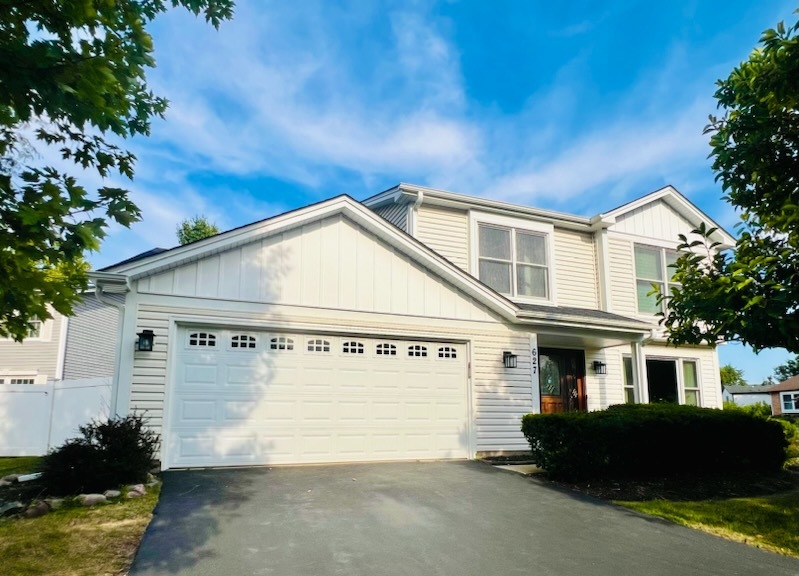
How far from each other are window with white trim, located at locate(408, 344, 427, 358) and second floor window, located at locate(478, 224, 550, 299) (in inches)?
122

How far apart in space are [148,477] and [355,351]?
3990 mm

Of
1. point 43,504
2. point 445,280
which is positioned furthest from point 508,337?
point 43,504

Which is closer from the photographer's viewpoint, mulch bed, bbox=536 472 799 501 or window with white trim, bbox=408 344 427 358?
mulch bed, bbox=536 472 799 501

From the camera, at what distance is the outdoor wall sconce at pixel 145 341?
27.2 ft

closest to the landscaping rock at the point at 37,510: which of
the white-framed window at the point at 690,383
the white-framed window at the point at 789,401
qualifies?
the white-framed window at the point at 690,383

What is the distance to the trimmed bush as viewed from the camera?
8.60 metres

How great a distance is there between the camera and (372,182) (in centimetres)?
2461

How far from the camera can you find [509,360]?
Answer: 11.0 m

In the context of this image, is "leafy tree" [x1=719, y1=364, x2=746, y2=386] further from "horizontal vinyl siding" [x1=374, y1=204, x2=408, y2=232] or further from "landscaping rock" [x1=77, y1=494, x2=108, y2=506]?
"landscaping rock" [x1=77, y1=494, x2=108, y2=506]

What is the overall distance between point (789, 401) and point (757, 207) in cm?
4691

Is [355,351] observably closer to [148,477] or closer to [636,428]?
[148,477]

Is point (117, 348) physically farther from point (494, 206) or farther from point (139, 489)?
point (494, 206)

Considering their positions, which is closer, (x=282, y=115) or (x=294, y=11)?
(x=294, y=11)

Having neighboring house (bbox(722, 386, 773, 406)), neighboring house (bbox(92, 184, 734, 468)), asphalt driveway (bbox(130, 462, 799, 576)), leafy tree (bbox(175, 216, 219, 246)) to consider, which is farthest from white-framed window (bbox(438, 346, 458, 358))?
neighboring house (bbox(722, 386, 773, 406))
